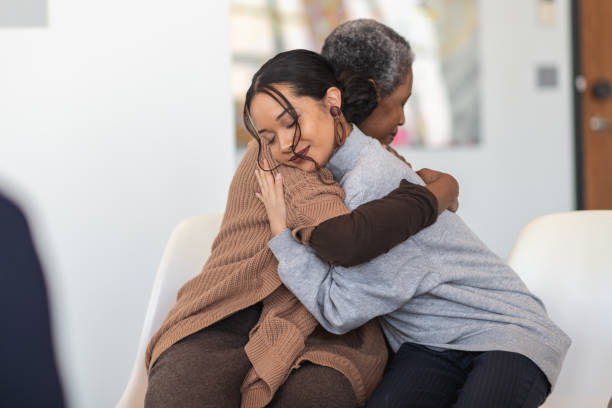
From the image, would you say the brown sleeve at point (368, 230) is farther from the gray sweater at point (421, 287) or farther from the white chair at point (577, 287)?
the white chair at point (577, 287)

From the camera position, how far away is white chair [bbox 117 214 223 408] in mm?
1350

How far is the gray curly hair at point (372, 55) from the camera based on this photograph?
1.32 m

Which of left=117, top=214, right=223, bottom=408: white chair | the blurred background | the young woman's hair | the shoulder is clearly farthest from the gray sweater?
the blurred background

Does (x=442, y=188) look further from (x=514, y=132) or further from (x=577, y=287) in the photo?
(x=514, y=132)

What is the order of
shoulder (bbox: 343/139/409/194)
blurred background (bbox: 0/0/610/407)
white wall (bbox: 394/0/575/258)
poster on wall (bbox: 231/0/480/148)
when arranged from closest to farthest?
shoulder (bbox: 343/139/409/194) < blurred background (bbox: 0/0/610/407) < poster on wall (bbox: 231/0/480/148) < white wall (bbox: 394/0/575/258)

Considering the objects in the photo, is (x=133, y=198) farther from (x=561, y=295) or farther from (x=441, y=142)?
(x=441, y=142)

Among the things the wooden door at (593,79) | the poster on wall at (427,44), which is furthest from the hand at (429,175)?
the wooden door at (593,79)

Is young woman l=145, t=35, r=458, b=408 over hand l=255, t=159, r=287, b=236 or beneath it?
beneath

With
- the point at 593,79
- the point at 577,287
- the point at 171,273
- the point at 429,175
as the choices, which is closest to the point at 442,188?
the point at 429,175

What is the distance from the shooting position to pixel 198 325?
1170mm

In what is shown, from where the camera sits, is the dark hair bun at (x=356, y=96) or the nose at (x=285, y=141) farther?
the dark hair bun at (x=356, y=96)

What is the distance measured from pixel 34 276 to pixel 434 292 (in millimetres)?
773

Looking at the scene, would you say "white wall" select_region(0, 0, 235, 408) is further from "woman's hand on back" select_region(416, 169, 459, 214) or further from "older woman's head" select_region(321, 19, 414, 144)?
"woman's hand on back" select_region(416, 169, 459, 214)

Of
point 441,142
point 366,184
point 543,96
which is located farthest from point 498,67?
point 366,184
